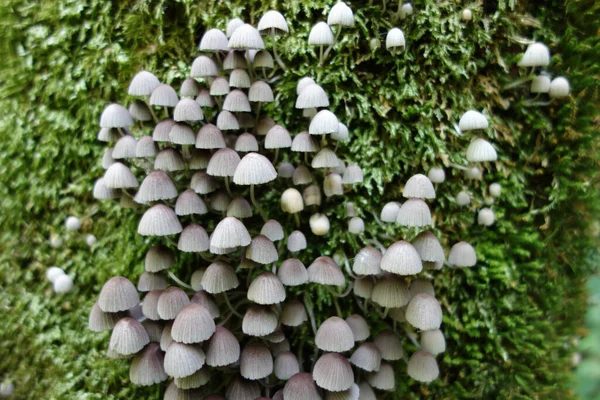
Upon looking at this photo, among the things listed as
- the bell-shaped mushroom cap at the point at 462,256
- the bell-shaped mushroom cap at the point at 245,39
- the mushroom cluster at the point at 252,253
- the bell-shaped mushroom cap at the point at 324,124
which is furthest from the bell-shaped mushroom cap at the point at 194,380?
the bell-shaped mushroom cap at the point at 245,39

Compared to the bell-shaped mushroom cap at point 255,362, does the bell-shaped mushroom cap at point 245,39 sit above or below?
above

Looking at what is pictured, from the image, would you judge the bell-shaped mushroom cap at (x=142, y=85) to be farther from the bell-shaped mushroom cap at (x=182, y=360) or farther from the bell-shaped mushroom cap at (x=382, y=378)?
the bell-shaped mushroom cap at (x=382, y=378)

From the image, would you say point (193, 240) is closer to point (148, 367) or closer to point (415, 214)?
point (148, 367)

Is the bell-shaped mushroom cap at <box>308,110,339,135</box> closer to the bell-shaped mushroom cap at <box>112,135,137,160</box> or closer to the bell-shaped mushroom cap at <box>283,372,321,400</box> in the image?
the bell-shaped mushroom cap at <box>112,135,137,160</box>

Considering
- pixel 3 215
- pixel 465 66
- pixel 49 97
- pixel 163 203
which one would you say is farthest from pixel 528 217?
pixel 3 215

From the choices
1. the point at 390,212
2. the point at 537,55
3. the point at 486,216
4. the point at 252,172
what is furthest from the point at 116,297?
the point at 537,55

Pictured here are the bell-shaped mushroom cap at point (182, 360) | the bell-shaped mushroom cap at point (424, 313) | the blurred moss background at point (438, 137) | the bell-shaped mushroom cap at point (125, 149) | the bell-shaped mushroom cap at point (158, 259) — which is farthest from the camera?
the blurred moss background at point (438, 137)
